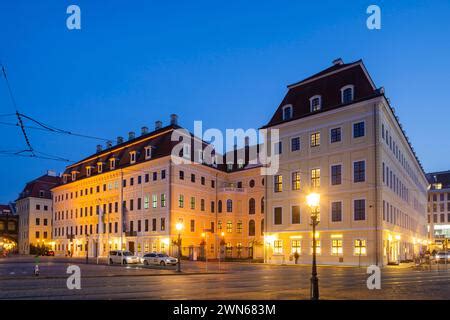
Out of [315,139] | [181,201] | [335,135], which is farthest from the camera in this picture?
[181,201]

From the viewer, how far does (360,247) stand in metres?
45.0

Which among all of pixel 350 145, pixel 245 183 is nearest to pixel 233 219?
pixel 245 183

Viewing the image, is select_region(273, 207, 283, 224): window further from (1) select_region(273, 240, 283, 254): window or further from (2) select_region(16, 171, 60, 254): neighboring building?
(2) select_region(16, 171, 60, 254): neighboring building

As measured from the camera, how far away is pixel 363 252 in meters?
44.7

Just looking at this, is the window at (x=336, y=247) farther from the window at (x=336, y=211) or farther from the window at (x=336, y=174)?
the window at (x=336, y=174)

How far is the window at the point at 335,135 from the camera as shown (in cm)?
4805

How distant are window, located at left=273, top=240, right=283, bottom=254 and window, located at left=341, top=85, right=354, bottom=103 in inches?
683

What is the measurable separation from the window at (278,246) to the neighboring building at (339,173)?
114mm

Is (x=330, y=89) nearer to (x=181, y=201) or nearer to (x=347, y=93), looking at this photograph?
(x=347, y=93)

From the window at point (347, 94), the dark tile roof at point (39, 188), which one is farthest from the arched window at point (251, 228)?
the dark tile roof at point (39, 188)

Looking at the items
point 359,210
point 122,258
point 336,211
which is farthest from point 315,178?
point 122,258

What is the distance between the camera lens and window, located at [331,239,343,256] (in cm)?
4669

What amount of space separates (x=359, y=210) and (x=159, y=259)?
2105 cm

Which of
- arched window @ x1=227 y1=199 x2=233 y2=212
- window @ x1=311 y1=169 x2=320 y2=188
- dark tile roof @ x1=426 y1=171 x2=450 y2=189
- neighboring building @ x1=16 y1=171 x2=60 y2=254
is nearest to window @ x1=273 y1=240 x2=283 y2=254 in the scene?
window @ x1=311 y1=169 x2=320 y2=188
